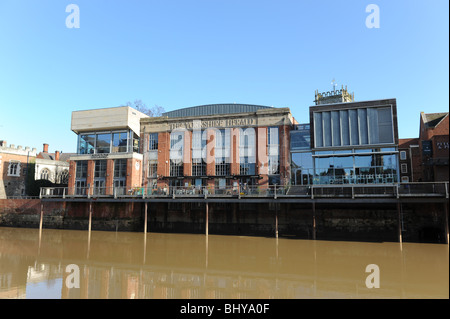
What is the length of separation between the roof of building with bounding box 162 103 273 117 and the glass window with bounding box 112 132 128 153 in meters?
5.86

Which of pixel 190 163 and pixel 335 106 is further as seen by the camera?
pixel 190 163

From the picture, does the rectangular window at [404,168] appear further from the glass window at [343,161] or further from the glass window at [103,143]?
the glass window at [103,143]

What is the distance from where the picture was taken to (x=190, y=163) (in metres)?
29.7

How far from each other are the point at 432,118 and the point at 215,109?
67.0 ft

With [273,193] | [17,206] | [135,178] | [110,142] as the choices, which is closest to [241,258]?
[273,193]

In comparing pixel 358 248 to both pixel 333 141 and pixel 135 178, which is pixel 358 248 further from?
pixel 135 178

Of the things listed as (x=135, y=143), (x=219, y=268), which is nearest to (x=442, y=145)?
(x=219, y=268)

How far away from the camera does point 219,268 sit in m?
15.0

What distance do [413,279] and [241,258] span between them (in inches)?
322

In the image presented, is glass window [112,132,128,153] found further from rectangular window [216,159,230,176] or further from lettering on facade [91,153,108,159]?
rectangular window [216,159,230,176]

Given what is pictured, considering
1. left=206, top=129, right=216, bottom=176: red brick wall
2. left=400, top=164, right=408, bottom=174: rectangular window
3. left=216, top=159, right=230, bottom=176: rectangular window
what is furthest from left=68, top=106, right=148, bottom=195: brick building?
left=400, top=164, right=408, bottom=174: rectangular window

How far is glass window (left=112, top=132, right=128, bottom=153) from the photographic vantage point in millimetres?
31062

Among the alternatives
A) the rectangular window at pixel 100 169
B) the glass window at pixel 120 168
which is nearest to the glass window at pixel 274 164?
the glass window at pixel 120 168
